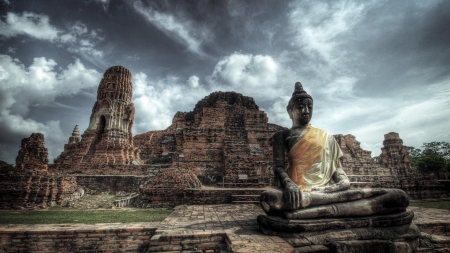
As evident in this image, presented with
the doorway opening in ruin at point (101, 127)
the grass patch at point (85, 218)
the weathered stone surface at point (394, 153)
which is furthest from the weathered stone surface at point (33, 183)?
the weathered stone surface at point (394, 153)

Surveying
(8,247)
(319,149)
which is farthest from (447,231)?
(8,247)

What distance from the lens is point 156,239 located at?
3236mm

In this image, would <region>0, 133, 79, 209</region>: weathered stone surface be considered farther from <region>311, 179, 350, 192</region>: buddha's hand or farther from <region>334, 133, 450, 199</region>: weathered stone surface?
<region>334, 133, 450, 199</region>: weathered stone surface

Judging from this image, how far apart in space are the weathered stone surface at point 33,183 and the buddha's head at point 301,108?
11.1 metres

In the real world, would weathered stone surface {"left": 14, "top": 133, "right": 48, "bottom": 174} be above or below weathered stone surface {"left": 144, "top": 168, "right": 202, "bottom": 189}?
above

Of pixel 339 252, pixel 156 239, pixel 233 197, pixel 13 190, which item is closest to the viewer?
pixel 339 252

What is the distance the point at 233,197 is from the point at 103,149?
1588 cm

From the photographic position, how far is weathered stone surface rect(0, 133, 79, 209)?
9.44m

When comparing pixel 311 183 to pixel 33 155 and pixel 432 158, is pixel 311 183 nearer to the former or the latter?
pixel 33 155

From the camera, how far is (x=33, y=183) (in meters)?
9.88

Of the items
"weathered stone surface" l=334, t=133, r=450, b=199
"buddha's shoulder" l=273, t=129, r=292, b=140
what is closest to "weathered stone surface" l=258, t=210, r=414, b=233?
"buddha's shoulder" l=273, t=129, r=292, b=140

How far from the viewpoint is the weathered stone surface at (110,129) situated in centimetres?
1970

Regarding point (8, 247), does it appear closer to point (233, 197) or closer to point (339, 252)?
point (339, 252)

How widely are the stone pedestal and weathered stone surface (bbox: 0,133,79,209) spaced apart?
1076 centimetres
